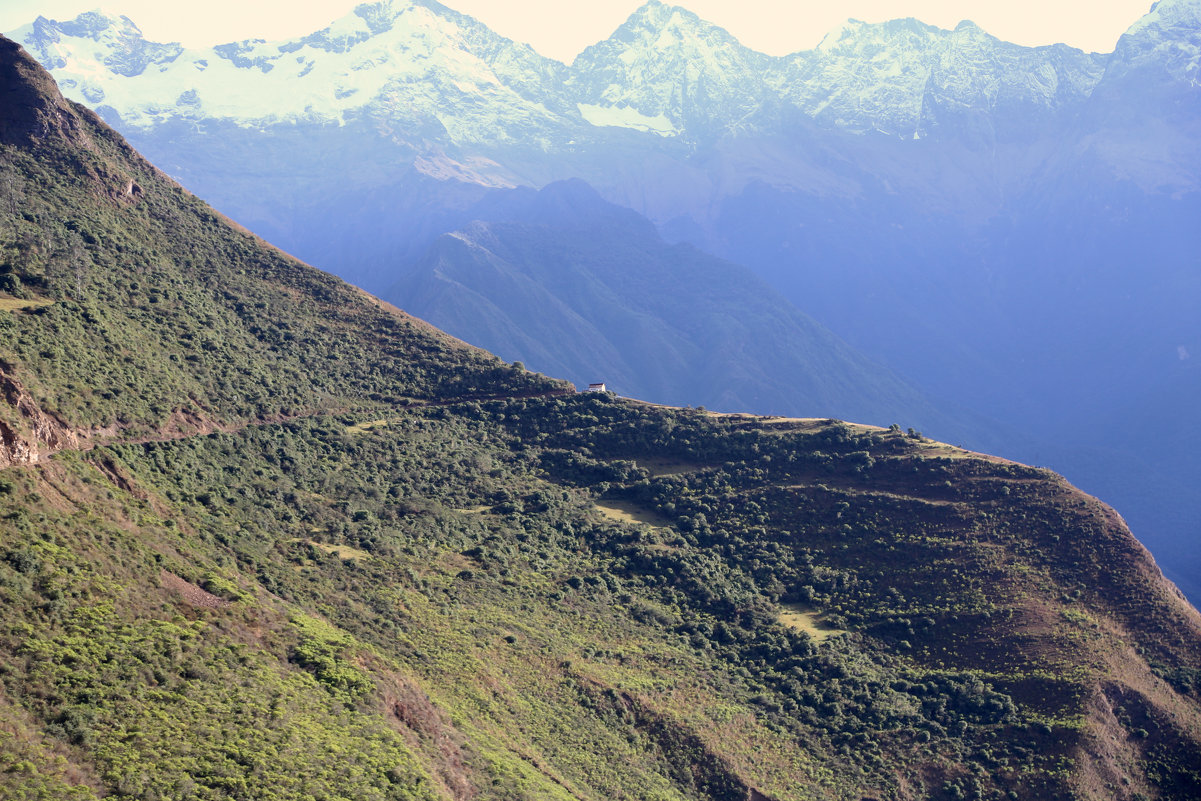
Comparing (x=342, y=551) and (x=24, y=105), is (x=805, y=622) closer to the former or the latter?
(x=342, y=551)

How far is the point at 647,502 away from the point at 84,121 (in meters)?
60.8

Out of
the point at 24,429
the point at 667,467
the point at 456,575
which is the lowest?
the point at 24,429

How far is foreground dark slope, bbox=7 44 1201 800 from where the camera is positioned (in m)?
37.4

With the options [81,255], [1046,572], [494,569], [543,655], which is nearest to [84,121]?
[81,255]

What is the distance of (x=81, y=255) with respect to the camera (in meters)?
69.4

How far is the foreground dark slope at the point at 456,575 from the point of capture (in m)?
37.4

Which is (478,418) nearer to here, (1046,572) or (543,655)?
(543,655)

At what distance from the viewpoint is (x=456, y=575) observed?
6072 cm

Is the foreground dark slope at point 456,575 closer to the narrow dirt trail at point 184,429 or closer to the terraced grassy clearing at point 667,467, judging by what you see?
the narrow dirt trail at point 184,429

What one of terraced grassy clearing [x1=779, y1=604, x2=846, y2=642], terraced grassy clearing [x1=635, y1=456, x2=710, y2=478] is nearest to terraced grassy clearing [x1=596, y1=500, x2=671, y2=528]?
terraced grassy clearing [x1=635, y1=456, x2=710, y2=478]

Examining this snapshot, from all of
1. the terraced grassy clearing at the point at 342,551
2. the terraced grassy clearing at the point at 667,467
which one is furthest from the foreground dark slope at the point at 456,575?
the terraced grassy clearing at the point at 667,467

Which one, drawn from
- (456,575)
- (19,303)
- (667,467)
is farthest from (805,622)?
(19,303)

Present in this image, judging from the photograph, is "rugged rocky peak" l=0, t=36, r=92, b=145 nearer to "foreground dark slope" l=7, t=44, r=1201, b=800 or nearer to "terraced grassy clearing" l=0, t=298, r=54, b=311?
"foreground dark slope" l=7, t=44, r=1201, b=800

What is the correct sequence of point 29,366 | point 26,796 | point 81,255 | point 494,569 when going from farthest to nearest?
point 81,255 → point 494,569 → point 29,366 → point 26,796
